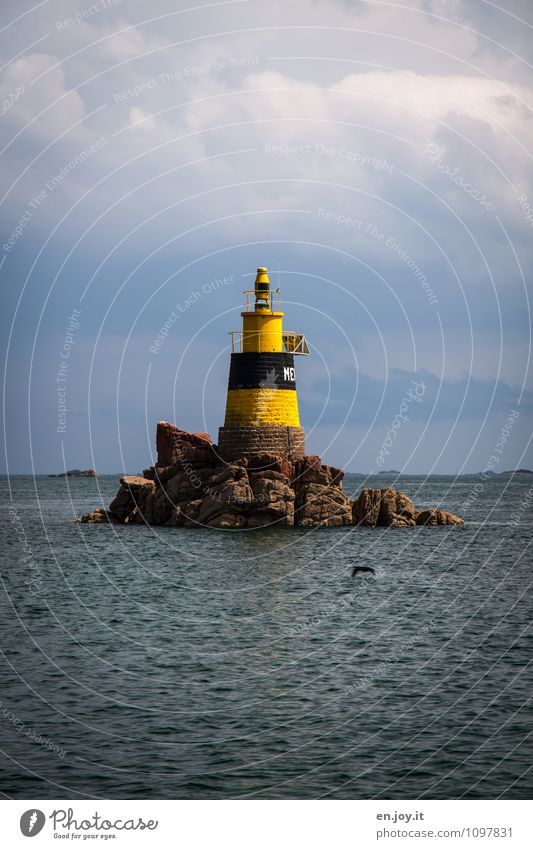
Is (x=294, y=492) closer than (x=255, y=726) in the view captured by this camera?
No

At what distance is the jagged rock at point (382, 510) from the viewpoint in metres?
81.4

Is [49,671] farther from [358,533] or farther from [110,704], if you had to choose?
[358,533]

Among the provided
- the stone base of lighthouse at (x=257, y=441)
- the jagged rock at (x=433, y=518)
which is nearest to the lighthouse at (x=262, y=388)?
the stone base of lighthouse at (x=257, y=441)

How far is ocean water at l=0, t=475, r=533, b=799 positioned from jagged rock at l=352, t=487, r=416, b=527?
19.1m

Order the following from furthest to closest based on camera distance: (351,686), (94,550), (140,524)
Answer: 1. (140,524)
2. (94,550)
3. (351,686)

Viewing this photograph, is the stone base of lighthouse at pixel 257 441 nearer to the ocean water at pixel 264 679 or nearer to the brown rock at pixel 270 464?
the brown rock at pixel 270 464

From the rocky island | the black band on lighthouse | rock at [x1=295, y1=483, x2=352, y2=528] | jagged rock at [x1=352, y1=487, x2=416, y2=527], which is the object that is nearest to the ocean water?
the rocky island

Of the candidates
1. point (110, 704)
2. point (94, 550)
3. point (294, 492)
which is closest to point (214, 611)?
point (110, 704)

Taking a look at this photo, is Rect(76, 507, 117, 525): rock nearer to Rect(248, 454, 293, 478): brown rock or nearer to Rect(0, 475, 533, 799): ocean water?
Rect(248, 454, 293, 478): brown rock

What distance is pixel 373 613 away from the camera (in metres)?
44.7

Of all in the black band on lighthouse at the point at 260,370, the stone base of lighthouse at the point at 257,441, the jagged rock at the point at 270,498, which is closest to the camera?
the jagged rock at the point at 270,498

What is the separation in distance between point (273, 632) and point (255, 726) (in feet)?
40.6

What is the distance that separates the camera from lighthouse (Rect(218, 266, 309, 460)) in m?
76.4

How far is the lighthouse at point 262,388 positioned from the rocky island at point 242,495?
112cm
